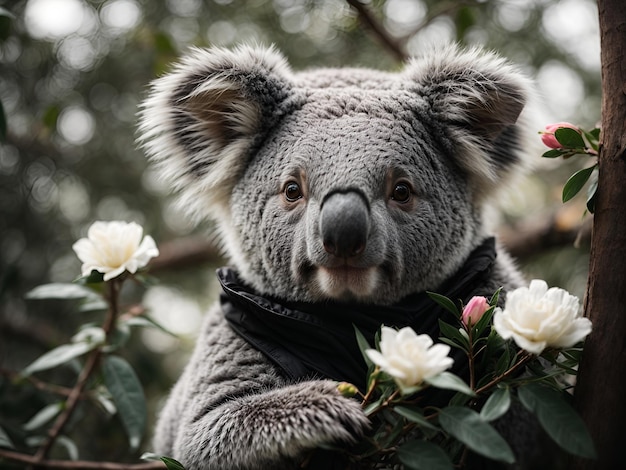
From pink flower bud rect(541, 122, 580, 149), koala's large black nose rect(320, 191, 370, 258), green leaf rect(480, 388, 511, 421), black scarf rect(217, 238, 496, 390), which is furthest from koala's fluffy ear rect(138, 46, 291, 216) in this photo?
green leaf rect(480, 388, 511, 421)

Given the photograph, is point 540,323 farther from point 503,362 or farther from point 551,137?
point 551,137

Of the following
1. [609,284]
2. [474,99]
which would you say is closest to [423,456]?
[609,284]

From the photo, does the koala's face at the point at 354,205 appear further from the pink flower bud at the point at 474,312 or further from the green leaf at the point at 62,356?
the green leaf at the point at 62,356

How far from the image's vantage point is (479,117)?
2.20 metres

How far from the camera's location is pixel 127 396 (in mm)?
2348

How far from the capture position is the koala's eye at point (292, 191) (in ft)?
6.47

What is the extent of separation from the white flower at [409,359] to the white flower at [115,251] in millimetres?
1039

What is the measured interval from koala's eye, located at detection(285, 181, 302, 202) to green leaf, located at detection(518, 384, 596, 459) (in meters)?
0.91

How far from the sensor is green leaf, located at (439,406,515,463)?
124cm

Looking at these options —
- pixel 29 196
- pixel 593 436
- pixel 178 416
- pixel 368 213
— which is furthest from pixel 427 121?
pixel 29 196

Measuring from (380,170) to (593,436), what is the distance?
2.98ft

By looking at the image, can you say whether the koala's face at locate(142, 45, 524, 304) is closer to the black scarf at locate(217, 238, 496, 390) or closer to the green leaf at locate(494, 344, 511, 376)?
the black scarf at locate(217, 238, 496, 390)

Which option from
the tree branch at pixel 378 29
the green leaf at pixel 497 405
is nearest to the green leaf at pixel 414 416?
the green leaf at pixel 497 405

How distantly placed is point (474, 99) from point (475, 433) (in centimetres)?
120
